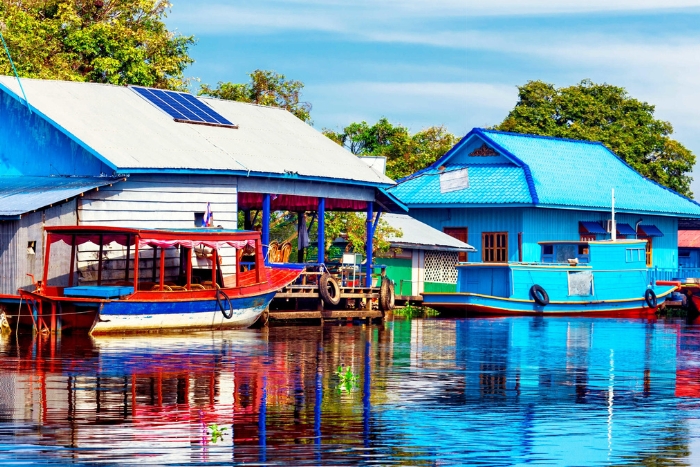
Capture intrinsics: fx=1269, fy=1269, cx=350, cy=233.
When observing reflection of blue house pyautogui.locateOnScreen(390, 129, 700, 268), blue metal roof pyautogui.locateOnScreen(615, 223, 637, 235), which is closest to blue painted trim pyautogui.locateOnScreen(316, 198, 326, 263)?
reflection of blue house pyautogui.locateOnScreen(390, 129, 700, 268)

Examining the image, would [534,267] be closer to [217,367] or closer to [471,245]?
[471,245]

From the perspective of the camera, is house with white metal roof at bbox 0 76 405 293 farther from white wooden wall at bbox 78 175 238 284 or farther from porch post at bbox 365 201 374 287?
porch post at bbox 365 201 374 287

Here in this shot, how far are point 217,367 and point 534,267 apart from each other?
2230cm

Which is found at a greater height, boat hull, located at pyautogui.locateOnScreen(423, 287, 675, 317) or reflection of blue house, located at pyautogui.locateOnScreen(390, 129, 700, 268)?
reflection of blue house, located at pyautogui.locateOnScreen(390, 129, 700, 268)

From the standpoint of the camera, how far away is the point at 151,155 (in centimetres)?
2848

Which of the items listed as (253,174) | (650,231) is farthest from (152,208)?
(650,231)

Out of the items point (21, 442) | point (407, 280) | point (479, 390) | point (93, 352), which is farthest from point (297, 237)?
point (21, 442)

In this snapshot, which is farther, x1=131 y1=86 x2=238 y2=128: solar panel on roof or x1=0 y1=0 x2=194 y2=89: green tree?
x1=0 y1=0 x2=194 y2=89: green tree

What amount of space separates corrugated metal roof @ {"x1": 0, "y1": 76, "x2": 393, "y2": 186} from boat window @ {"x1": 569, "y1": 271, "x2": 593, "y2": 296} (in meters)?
9.14

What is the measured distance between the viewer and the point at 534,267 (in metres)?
40.8

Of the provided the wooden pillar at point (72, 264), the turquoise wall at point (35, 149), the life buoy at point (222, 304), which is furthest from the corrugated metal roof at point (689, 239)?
the wooden pillar at point (72, 264)

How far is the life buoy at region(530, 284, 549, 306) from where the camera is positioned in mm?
40750

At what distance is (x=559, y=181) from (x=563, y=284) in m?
7.40

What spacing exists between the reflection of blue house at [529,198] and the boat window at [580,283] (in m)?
4.14
